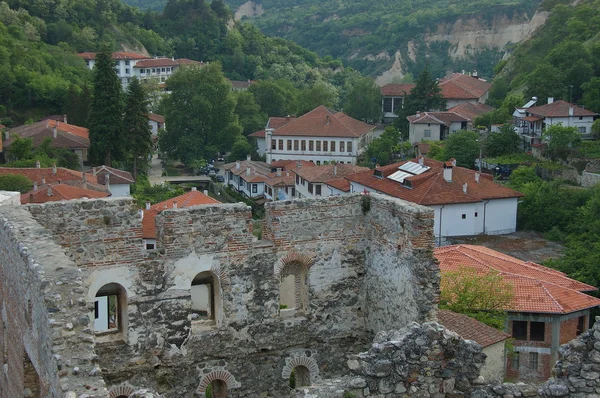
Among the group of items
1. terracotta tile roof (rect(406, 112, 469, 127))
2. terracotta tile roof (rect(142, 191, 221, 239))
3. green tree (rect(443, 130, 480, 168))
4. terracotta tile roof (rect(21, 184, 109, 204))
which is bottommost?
terracotta tile roof (rect(142, 191, 221, 239))

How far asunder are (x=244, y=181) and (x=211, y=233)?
185 ft

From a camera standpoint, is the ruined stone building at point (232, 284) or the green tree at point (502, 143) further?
the green tree at point (502, 143)

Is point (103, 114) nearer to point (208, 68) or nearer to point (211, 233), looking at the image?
point (208, 68)

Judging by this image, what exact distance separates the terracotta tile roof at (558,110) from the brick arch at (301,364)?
5743 cm

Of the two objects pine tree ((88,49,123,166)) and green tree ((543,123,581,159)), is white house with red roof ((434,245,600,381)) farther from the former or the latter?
pine tree ((88,49,123,166))

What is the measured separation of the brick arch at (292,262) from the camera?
15.5m

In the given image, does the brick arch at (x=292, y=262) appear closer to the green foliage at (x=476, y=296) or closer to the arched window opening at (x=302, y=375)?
the arched window opening at (x=302, y=375)

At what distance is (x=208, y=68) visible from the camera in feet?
293

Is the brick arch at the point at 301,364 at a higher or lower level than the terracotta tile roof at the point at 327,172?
Answer: lower

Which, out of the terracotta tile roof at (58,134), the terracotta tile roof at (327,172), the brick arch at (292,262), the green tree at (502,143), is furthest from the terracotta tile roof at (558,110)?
the brick arch at (292,262)

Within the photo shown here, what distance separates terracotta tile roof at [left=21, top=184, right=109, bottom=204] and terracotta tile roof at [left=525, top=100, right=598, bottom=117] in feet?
124

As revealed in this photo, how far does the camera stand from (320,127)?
81.1 metres

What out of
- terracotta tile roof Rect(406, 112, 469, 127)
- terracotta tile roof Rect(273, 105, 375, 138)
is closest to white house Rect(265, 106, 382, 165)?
terracotta tile roof Rect(273, 105, 375, 138)

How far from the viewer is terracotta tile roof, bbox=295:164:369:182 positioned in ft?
200
